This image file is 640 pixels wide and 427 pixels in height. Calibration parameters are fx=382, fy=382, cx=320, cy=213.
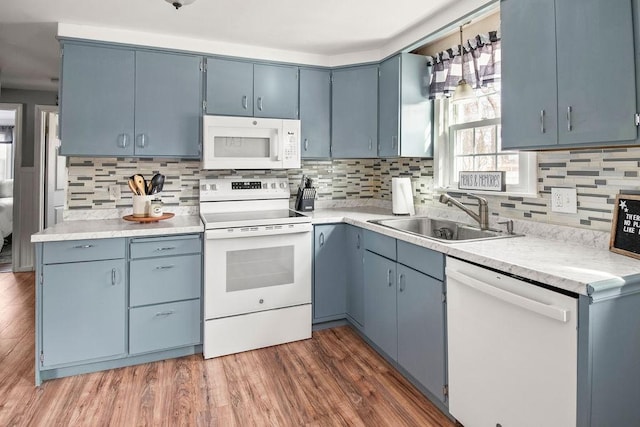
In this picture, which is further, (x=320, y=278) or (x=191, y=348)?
(x=320, y=278)

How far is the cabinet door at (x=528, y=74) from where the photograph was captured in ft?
5.40

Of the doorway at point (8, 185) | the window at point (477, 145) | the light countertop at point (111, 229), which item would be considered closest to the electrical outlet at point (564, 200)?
the window at point (477, 145)

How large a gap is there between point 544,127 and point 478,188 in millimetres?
829

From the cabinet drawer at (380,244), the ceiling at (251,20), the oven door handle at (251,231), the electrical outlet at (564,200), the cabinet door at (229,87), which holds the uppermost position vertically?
the ceiling at (251,20)

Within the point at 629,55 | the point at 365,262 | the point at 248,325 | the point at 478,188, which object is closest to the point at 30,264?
the point at 248,325

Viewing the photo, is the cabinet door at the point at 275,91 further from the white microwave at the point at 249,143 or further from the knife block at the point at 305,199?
the knife block at the point at 305,199

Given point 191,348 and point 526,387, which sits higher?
point 526,387

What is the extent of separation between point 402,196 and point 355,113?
81 cm

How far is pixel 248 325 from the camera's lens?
264 cm

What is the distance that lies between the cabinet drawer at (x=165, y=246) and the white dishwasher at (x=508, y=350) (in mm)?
1619

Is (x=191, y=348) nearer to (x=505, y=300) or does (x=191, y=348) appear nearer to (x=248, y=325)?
(x=248, y=325)

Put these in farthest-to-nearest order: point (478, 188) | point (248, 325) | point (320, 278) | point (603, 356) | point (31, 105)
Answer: point (31, 105), point (320, 278), point (248, 325), point (478, 188), point (603, 356)

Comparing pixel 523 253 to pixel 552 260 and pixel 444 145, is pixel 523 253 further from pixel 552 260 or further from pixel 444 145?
pixel 444 145

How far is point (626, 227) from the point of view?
Answer: 1580 mm
